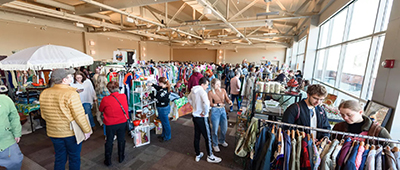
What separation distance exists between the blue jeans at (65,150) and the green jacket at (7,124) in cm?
37

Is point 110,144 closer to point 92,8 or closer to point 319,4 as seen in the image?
point 92,8

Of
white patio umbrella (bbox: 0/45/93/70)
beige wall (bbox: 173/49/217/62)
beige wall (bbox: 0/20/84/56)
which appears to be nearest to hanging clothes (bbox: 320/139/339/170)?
white patio umbrella (bbox: 0/45/93/70)

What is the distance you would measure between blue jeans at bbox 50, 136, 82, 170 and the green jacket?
0.37 meters

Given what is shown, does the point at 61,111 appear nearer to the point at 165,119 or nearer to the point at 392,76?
the point at 165,119

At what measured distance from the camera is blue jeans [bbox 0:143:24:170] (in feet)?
6.02

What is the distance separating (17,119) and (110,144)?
1.20 m

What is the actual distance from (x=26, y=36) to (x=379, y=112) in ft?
45.9

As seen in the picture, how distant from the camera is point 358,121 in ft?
5.70

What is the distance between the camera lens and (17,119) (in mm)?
1941

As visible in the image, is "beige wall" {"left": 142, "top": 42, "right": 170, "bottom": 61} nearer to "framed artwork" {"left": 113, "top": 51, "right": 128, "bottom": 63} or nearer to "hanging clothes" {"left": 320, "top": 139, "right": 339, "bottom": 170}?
"framed artwork" {"left": 113, "top": 51, "right": 128, "bottom": 63}

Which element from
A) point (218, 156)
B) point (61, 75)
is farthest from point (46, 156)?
point (218, 156)

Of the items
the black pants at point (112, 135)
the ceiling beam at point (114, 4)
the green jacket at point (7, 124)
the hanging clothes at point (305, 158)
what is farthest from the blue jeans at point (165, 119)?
the ceiling beam at point (114, 4)

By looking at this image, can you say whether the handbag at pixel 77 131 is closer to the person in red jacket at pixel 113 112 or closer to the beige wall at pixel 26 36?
the person in red jacket at pixel 113 112

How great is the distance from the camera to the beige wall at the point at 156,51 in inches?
707
